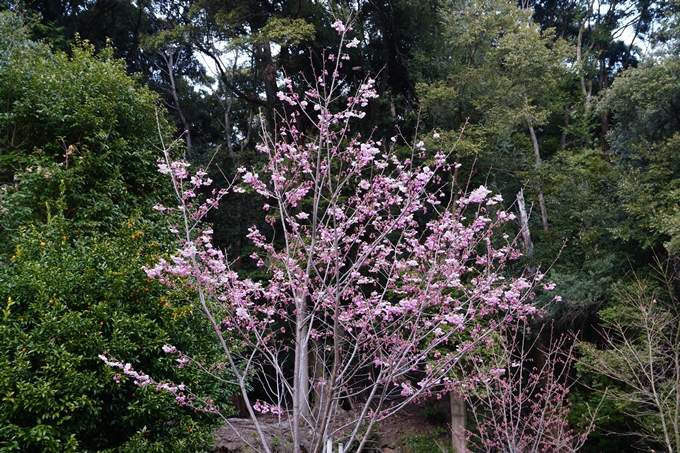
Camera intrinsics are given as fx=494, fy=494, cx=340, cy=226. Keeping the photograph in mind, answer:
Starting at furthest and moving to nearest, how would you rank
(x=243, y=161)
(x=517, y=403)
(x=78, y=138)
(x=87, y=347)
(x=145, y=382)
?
1. (x=243, y=161)
2. (x=78, y=138)
3. (x=517, y=403)
4. (x=87, y=347)
5. (x=145, y=382)

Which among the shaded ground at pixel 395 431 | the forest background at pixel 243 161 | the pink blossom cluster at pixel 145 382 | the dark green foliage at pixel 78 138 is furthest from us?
the shaded ground at pixel 395 431

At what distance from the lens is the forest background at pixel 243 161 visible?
122 inches

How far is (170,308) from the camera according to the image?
353 cm

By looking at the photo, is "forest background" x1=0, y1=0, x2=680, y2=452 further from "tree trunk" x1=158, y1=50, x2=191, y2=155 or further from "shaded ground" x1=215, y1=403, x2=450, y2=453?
"shaded ground" x1=215, y1=403, x2=450, y2=453

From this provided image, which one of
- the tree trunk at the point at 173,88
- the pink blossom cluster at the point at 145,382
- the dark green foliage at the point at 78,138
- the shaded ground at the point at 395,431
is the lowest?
the shaded ground at the point at 395,431

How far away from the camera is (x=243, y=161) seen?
36.6 feet

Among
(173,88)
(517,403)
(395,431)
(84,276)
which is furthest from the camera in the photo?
(173,88)

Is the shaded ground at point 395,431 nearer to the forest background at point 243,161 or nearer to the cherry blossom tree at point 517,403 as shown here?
the cherry blossom tree at point 517,403

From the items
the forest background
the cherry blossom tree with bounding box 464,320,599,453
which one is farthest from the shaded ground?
the forest background

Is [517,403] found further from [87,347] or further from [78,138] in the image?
[78,138]

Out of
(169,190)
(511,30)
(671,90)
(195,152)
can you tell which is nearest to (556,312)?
(671,90)

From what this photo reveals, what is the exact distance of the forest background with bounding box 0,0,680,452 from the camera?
3109 mm

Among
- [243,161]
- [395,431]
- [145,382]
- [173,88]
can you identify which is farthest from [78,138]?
[173,88]

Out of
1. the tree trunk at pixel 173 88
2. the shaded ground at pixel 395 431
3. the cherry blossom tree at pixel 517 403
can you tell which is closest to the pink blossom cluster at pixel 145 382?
the cherry blossom tree at pixel 517 403
